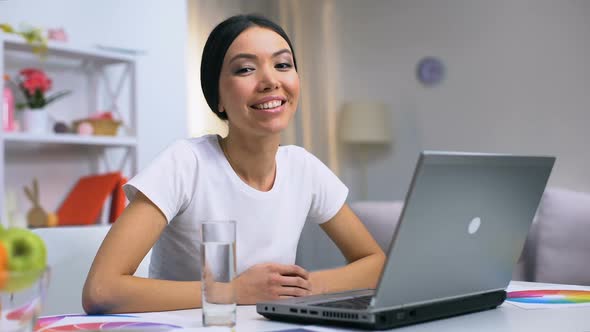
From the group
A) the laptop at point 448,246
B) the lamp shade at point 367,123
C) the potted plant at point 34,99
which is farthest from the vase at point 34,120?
the lamp shade at point 367,123

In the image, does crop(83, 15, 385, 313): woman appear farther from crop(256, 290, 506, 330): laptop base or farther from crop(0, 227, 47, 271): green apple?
crop(0, 227, 47, 271): green apple

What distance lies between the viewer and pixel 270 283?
1.26 m

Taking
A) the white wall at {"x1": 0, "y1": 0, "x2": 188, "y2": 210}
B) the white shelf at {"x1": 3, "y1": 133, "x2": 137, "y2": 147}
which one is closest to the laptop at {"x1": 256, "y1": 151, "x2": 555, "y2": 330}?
the white shelf at {"x1": 3, "y1": 133, "x2": 137, "y2": 147}

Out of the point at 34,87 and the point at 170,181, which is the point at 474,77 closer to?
the point at 34,87

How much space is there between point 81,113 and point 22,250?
9.50ft

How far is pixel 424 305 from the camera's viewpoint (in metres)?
0.98

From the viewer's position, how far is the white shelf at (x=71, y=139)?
296cm

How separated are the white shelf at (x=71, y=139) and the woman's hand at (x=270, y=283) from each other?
198 cm

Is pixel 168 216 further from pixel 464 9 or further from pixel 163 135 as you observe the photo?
pixel 464 9

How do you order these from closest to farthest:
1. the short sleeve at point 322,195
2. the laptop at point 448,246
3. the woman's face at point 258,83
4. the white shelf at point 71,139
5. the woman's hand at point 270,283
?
the laptop at point 448,246 < the woman's hand at point 270,283 < the woman's face at point 258,83 < the short sleeve at point 322,195 < the white shelf at point 71,139

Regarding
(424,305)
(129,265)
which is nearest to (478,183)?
(424,305)

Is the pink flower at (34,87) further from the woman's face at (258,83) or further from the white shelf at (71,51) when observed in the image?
the woman's face at (258,83)

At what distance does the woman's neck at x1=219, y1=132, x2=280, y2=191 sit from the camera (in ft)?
5.11

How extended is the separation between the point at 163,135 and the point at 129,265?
2489 millimetres
